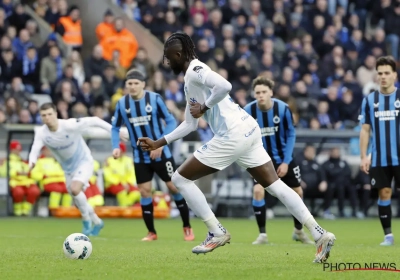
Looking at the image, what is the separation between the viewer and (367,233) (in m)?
14.0

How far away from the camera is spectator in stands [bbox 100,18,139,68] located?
21.1m

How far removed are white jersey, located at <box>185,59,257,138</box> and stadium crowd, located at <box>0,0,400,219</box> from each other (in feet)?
30.9

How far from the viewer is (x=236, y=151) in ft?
27.1

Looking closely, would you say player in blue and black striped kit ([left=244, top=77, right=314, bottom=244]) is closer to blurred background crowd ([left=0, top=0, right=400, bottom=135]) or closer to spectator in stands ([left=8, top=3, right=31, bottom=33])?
blurred background crowd ([left=0, top=0, right=400, bottom=135])

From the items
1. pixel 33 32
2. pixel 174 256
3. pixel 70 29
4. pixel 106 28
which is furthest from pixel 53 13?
pixel 174 256

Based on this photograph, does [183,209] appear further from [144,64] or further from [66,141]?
[144,64]

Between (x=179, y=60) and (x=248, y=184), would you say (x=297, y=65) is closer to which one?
(x=248, y=184)

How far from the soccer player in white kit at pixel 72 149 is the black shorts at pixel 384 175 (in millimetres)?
3898

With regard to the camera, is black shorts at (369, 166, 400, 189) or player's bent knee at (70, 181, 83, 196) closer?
black shorts at (369, 166, 400, 189)

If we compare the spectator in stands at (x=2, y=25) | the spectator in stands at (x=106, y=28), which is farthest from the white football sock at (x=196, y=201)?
the spectator in stands at (x=106, y=28)

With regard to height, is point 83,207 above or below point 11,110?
below

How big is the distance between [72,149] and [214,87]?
5540 mm

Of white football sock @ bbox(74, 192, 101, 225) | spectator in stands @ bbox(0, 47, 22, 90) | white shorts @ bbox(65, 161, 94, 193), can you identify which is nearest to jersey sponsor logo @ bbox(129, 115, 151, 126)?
white shorts @ bbox(65, 161, 94, 193)

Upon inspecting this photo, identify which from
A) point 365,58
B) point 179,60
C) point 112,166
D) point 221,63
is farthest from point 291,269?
point 365,58
